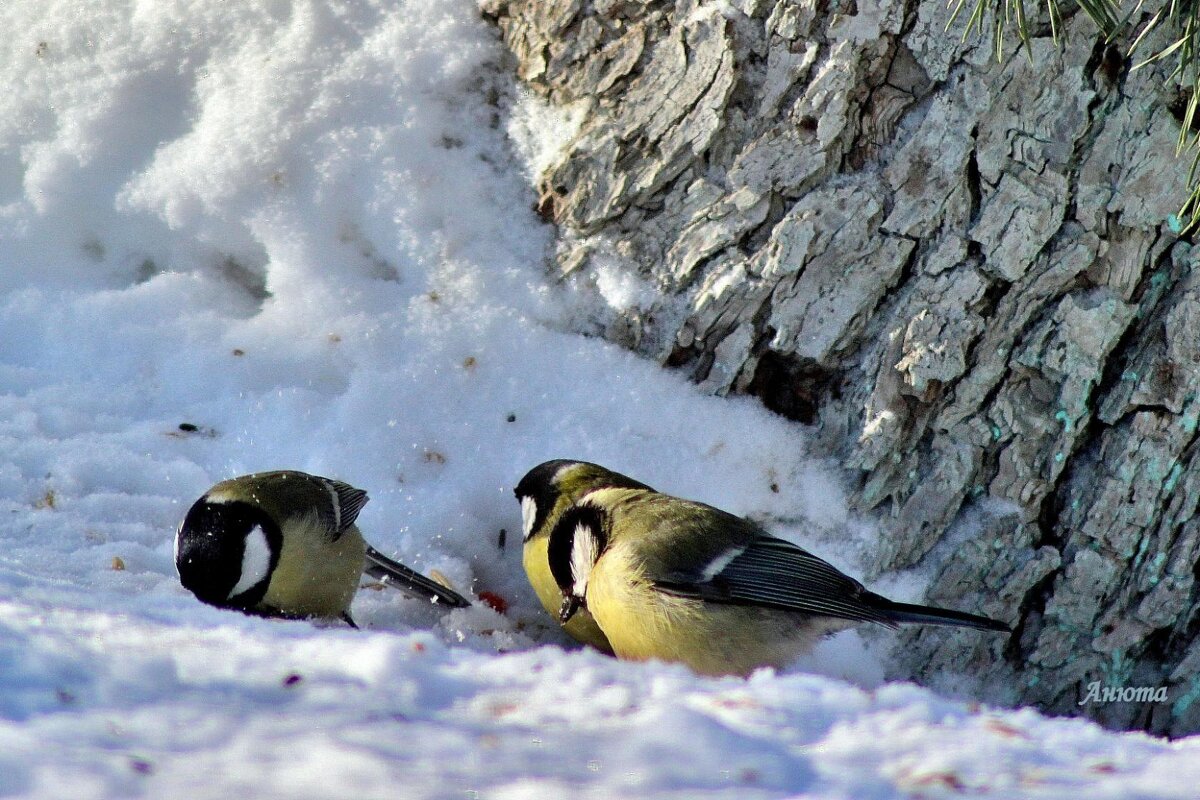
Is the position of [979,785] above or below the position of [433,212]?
below

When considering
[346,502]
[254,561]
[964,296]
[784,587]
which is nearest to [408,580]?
[346,502]

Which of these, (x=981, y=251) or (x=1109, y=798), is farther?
(x=981, y=251)

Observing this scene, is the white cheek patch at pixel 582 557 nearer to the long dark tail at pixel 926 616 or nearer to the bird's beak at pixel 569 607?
the bird's beak at pixel 569 607

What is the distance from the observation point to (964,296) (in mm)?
2635

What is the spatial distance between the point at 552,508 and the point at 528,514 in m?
0.07

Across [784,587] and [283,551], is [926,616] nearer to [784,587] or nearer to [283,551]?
[784,587]

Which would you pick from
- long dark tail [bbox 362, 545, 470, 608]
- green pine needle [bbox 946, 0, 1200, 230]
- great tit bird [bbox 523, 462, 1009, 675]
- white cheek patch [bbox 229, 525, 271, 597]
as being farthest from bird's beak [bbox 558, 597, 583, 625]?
green pine needle [bbox 946, 0, 1200, 230]

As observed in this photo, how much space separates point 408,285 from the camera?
3.10m

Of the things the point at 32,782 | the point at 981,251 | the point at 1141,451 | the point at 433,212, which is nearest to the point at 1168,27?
the point at 981,251

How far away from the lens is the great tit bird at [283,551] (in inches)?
90.4

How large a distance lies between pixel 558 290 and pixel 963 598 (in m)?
1.38

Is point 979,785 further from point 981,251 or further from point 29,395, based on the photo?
point 29,395

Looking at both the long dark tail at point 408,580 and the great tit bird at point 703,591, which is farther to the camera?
the long dark tail at point 408,580

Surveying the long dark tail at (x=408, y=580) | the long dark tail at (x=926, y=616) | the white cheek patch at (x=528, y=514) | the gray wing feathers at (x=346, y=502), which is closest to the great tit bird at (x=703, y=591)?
the long dark tail at (x=926, y=616)
